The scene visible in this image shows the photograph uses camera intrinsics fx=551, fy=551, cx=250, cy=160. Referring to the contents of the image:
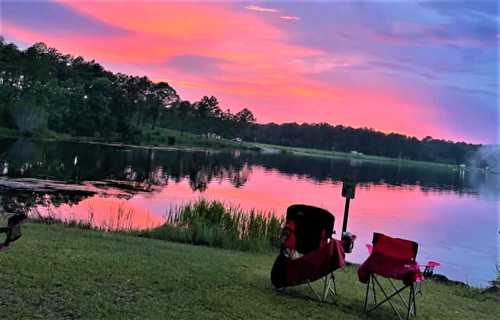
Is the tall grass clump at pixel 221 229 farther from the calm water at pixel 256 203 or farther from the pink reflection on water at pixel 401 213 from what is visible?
the pink reflection on water at pixel 401 213

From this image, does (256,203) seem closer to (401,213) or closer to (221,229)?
(401,213)

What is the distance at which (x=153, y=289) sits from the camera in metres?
5.68

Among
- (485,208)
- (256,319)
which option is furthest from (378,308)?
(485,208)

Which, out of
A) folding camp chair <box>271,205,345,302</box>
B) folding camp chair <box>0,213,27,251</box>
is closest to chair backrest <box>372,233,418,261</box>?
folding camp chair <box>271,205,345,302</box>

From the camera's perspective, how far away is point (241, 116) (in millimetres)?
131125

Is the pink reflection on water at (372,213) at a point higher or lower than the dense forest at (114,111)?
lower

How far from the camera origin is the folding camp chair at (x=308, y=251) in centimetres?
596

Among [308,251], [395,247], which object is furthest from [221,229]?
[395,247]

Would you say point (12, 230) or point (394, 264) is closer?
point (12, 230)

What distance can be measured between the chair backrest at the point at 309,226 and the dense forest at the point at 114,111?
58.4 meters

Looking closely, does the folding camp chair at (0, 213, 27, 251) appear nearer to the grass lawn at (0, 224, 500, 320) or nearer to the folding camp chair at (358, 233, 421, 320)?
the grass lawn at (0, 224, 500, 320)

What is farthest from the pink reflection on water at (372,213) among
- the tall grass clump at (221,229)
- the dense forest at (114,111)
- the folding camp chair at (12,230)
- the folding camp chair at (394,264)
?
the dense forest at (114,111)

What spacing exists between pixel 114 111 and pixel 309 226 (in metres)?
81.0

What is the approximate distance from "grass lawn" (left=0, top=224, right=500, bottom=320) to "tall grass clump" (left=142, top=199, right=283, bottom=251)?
2.31 m
